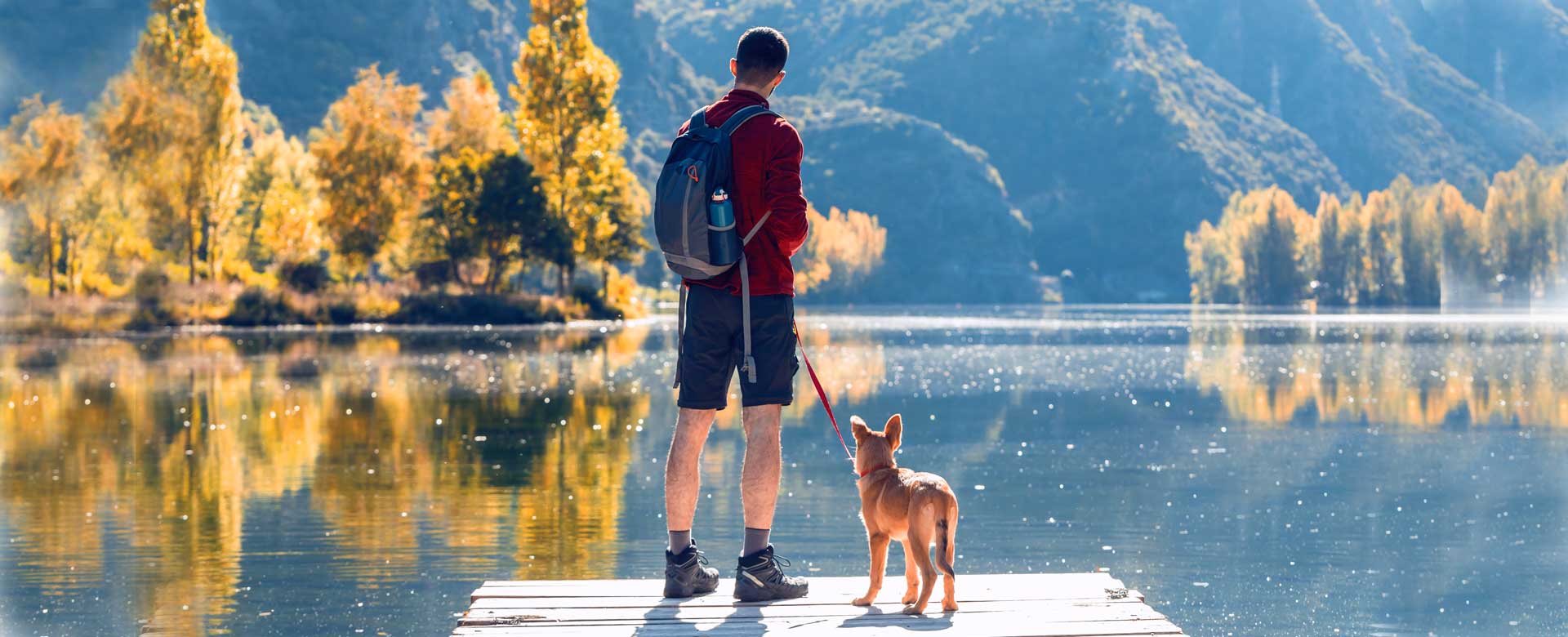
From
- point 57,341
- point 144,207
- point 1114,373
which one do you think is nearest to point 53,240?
point 144,207

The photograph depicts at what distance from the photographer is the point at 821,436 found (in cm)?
2219

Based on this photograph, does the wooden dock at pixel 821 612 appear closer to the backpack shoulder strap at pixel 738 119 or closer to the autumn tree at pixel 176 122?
the backpack shoulder strap at pixel 738 119

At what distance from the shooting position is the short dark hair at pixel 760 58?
7.88 m

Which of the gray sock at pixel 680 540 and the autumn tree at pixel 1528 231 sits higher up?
the autumn tree at pixel 1528 231

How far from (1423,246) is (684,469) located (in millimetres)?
147524

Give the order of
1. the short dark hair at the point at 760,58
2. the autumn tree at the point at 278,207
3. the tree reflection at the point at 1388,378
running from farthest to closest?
1. the autumn tree at the point at 278,207
2. the tree reflection at the point at 1388,378
3. the short dark hair at the point at 760,58

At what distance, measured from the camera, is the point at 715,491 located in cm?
1603

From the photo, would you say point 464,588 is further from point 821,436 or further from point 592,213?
point 592,213

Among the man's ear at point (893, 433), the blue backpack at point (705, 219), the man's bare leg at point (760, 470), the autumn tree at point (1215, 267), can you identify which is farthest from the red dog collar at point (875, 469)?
the autumn tree at point (1215, 267)

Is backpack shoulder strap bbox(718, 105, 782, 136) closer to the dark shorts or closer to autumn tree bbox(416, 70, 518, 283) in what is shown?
the dark shorts

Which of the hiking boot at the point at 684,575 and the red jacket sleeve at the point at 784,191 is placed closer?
the red jacket sleeve at the point at 784,191

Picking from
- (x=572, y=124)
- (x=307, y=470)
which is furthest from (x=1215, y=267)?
(x=307, y=470)

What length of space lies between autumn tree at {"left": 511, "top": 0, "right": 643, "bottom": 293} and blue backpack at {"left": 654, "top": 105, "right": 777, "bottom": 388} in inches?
2615

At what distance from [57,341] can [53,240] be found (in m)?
11.3
